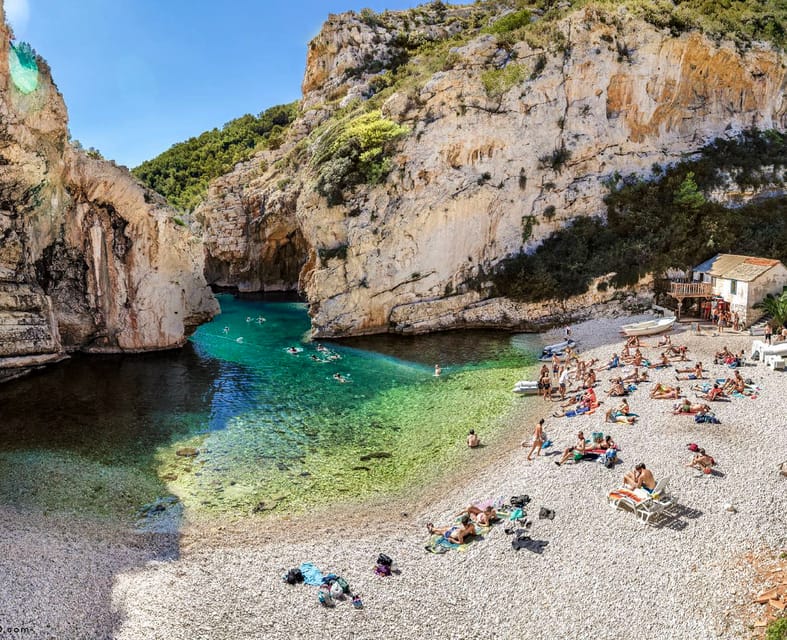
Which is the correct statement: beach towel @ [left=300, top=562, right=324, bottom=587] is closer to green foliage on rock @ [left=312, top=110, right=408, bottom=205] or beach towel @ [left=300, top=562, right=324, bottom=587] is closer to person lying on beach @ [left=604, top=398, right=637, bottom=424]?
person lying on beach @ [left=604, top=398, right=637, bottom=424]

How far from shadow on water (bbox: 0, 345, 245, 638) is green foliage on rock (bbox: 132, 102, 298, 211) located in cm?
4577

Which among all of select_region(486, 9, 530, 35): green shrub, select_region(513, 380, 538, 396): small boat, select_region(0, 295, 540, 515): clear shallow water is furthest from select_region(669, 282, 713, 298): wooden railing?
select_region(486, 9, 530, 35): green shrub

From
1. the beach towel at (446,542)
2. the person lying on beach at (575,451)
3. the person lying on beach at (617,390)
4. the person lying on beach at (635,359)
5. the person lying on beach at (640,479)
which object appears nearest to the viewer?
the beach towel at (446,542)

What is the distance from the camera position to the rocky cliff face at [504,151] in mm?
32188

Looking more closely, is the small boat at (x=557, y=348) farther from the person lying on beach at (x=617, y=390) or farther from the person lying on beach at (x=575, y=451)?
the person lying on beach at (x=575, y=451)

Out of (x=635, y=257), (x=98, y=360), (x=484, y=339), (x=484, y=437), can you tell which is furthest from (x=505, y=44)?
(x=98, y=360)

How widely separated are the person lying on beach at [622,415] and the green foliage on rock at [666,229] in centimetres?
1510

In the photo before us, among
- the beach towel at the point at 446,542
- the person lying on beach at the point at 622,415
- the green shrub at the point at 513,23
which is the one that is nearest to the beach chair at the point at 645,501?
the beach towel at the point at 446,542

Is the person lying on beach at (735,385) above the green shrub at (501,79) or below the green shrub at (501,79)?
below

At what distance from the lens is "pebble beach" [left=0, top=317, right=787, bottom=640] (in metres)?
9.02

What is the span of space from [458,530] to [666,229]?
26.0 m

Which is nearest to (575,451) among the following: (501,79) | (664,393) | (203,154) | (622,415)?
(622,415)

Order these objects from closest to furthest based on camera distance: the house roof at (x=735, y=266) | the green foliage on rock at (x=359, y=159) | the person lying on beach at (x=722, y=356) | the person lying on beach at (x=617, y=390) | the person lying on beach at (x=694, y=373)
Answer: the person lying on beach at (x=617, y=390)
the person lying on beach at (x=694, y=373)
the person lying on beach at (x=722, y=356)
the house roof at (x=735, y=266)
the green foliage on rock at (x=359, y=159)

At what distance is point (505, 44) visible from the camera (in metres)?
33.7
